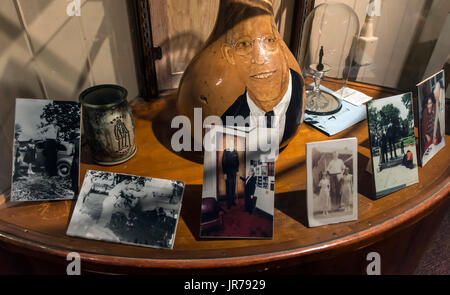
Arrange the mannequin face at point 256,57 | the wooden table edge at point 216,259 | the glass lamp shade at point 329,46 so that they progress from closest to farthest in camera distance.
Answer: the wooden table edge at point 216,259
the mannequin face at point 256,57
the glass lamp shade at point 329,46

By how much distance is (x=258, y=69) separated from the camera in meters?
0.61

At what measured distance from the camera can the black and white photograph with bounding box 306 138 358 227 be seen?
57 centimetres

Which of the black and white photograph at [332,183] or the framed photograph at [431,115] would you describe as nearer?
the black and white photograph at [332,183]

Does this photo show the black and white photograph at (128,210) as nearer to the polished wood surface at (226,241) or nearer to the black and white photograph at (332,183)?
the polished wood surface at (226,241)

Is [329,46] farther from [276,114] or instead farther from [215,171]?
[215,171]

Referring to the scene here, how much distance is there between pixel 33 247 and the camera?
1.76ft

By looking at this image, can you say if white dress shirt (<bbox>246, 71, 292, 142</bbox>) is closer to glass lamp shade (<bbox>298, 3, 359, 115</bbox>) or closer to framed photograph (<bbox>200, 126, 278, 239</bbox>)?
framed photograph (<bbox>200, 126, 278, 239</bbox>)

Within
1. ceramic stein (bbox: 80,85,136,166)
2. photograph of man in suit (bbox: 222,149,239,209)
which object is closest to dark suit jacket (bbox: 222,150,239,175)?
photograph of man in suit (bbox: 222,149,239,209)

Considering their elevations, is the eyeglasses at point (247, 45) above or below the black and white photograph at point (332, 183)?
above

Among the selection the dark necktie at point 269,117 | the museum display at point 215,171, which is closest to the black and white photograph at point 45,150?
the museum display at point 215,171

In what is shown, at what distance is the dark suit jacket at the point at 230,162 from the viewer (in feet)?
1.91

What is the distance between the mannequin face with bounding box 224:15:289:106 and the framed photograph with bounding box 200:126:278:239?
3.8 inches

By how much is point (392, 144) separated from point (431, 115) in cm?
15

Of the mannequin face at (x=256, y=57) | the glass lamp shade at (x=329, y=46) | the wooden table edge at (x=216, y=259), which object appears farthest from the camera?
the glass lamp shade at (x=329, y=46)
